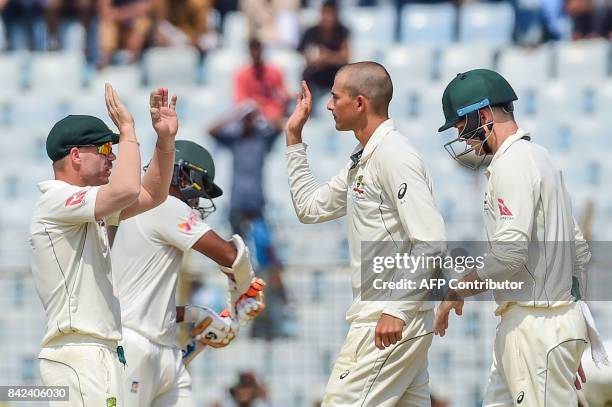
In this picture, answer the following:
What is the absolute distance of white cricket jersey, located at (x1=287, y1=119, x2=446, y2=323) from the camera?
6.08 metres

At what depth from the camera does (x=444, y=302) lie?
6270mm

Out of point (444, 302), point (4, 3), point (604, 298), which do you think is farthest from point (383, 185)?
point (4, 3)

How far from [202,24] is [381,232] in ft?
32.7

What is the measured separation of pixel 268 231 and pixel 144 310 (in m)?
5.34

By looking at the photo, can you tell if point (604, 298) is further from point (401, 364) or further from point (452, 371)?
point (401, 364)

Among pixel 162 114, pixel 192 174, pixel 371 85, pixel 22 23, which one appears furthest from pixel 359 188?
pixel 22 23

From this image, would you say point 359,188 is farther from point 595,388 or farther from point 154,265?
point 595,388

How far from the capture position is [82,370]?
6.04 meters

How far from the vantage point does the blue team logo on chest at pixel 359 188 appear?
20.9ft

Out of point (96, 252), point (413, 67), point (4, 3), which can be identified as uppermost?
point (4, 3)

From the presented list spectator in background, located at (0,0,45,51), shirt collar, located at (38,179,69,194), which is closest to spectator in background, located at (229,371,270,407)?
shirt collar, located at (38,179,69,194)

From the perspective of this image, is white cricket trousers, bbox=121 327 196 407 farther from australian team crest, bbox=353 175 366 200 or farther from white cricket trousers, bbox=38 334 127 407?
australian team crest, bbox=353 175 366 200

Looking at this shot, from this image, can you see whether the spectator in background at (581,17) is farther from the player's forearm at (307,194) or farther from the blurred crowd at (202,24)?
the player's forearm at (307,194)

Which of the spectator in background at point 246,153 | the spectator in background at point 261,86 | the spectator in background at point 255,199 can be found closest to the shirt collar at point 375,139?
the spectator in background at point 255,199
